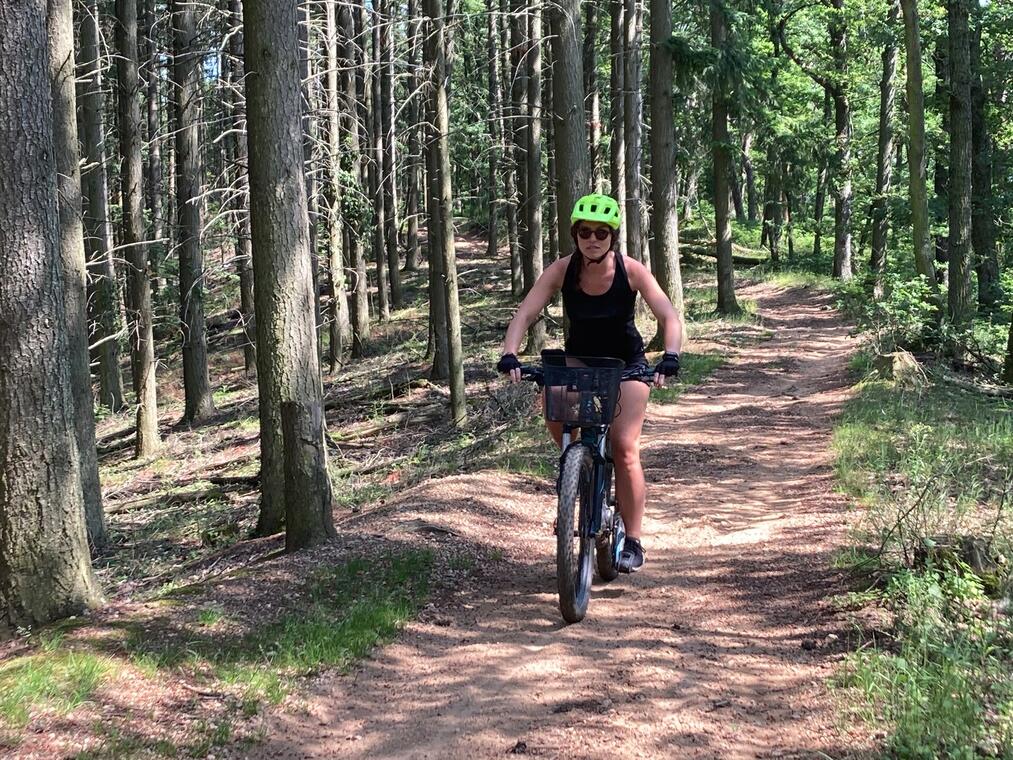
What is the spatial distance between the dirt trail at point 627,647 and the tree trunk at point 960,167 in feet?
28.1

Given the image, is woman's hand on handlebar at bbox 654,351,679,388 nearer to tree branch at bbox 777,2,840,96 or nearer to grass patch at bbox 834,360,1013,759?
grass patch at bbox 834,360,1013,759

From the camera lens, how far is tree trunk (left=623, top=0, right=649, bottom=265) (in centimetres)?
1995

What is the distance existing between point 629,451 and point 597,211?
142 centimetres

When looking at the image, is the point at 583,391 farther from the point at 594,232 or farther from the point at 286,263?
the point at 286,263

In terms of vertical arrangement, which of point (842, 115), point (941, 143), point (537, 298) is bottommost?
point (537, 298)

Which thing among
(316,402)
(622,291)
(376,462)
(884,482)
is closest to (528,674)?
(622,291)

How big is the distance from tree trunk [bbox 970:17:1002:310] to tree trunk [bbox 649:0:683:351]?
30.9 ft

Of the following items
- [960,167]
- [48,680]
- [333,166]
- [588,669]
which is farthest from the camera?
[960,167]

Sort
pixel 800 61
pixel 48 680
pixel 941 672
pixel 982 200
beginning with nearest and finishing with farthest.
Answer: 1. pixel 941 672
2. pixel 48 680
3. pixel 982 200
4. pixel 800 61

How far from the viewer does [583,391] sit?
4.87m

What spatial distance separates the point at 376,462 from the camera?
1302 cm

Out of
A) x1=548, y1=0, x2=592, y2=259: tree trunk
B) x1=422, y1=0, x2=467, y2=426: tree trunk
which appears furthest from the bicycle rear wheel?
x1=548, y1=0, x2=592, y2=259: tree trunk

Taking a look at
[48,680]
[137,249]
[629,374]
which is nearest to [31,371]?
[48,680]

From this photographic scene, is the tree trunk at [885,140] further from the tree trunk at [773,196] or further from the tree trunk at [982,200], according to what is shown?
the tree trunk at [773,196]
